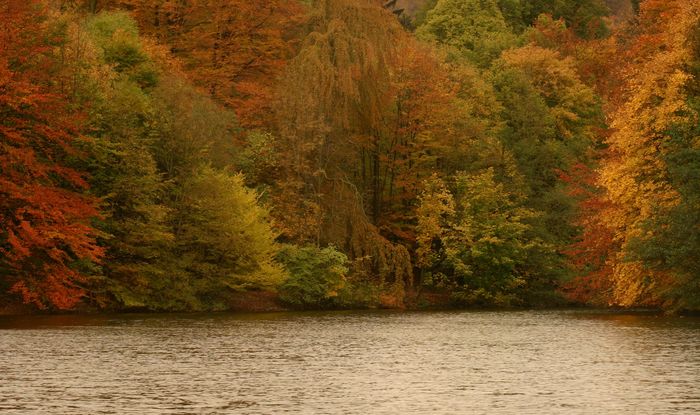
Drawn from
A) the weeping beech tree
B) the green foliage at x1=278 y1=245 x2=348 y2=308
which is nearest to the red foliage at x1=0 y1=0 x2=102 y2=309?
the green foliage at x1=278 y1=245 x2=348 y2=308

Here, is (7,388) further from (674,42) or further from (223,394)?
(674,42)

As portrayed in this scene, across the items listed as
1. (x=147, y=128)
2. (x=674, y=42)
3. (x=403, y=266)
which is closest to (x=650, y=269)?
(x=674, y=42)

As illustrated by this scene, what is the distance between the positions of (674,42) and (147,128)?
90.7 feet

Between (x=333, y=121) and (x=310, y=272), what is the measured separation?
9136mm

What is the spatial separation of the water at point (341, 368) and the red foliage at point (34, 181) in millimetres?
3690

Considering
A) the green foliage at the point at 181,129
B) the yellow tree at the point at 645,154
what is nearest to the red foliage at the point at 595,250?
the yellow tree at the point at 645,154

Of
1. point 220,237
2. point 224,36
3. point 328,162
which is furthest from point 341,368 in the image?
point 224,36

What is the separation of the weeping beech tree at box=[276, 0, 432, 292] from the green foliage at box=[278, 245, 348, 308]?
148 centimetres

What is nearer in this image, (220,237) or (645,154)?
(645,154)

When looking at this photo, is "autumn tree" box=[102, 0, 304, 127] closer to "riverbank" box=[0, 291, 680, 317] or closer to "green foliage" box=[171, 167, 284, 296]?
"green foliage" box=[171, 167, 284, 296]

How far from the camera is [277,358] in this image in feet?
106

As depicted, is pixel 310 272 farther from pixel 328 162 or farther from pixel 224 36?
pixel 224 36

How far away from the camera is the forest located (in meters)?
53.1

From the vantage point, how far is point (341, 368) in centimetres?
2956
